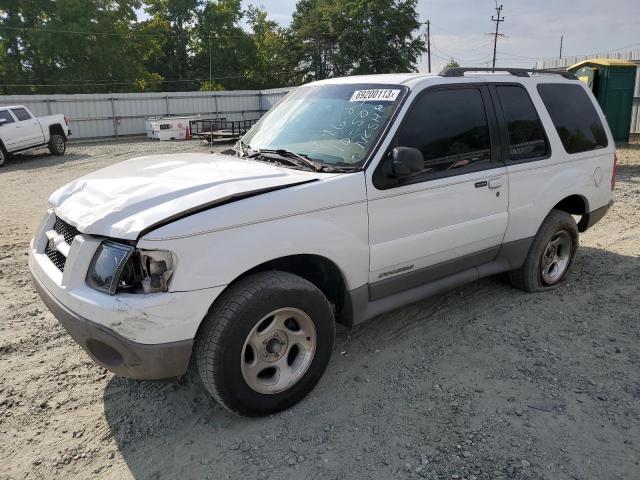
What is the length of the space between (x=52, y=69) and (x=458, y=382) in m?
47.3

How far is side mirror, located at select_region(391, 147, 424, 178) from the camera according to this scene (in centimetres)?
323

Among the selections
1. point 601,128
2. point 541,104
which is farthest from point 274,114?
point 601,128

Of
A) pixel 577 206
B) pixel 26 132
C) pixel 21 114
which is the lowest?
pixel 577 206

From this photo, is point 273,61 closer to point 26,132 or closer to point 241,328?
point 26,132

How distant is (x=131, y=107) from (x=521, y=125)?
89.8ft

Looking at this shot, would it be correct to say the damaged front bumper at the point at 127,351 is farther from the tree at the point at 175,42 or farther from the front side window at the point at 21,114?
the tree at the point at 175,42

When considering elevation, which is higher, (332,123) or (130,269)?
(332,123)

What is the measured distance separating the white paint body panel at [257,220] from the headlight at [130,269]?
49 millimetres

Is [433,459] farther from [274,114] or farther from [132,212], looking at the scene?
[274,114]

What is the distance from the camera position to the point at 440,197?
12.1 feet

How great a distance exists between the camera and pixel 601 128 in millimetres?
5074

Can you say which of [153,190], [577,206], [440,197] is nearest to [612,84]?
[577,206]

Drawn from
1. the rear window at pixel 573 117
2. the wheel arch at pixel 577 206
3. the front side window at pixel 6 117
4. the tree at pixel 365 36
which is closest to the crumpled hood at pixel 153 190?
the rear window at pixel 573 117

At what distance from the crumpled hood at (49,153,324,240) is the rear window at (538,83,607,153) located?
262 cm
